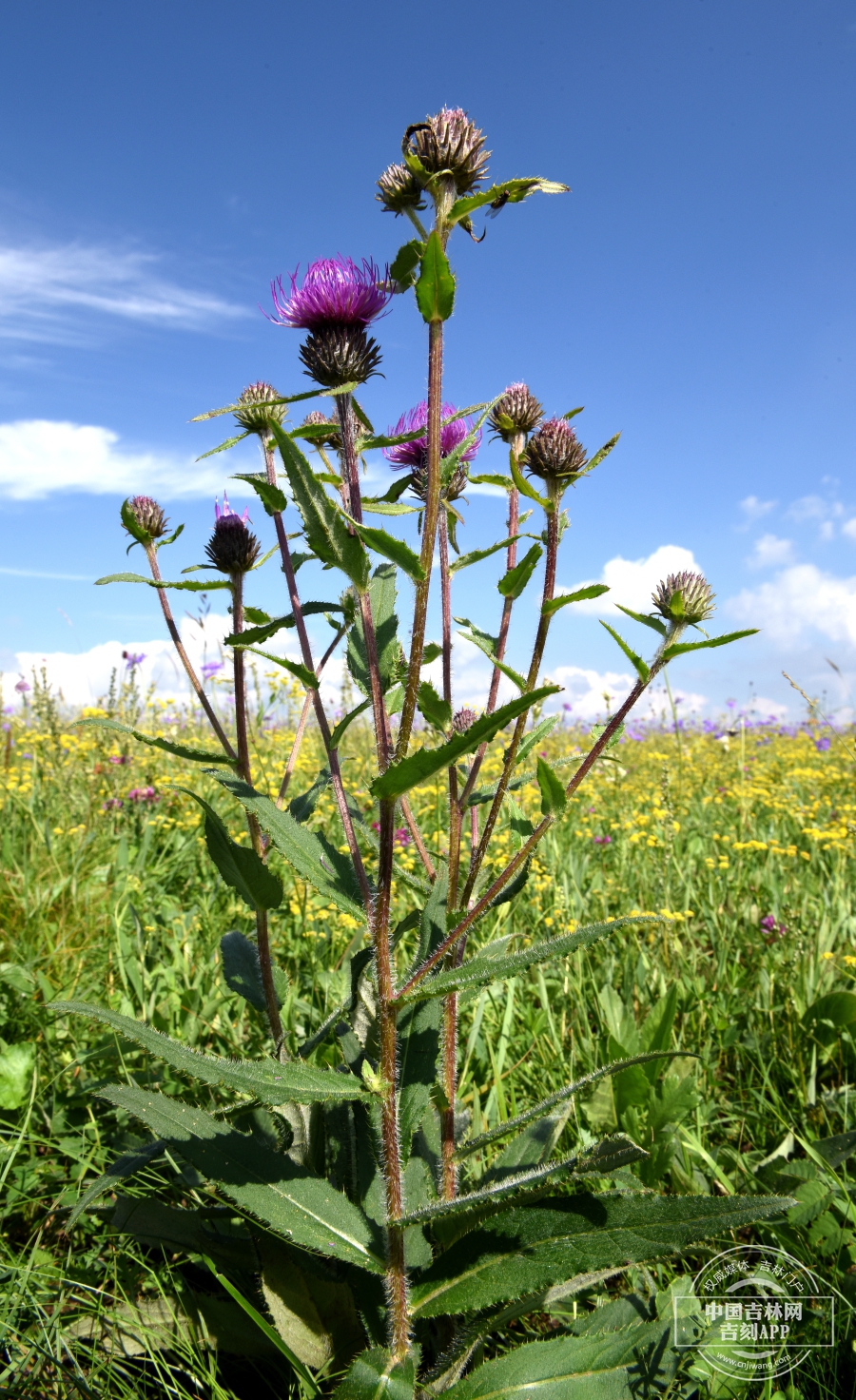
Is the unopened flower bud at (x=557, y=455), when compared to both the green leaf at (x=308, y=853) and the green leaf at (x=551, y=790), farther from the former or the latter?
the green leaf at (x=308, y=853)

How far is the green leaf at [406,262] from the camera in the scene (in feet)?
4.12

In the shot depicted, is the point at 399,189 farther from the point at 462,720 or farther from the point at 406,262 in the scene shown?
the point at 462,720

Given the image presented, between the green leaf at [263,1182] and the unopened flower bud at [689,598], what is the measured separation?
49.0 inches

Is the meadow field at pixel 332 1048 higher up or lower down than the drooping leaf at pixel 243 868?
lower down

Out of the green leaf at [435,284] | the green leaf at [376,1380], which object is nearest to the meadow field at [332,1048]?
the green leaf at [376,1380]

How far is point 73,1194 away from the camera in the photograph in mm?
1910

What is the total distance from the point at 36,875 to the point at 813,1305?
3.05m

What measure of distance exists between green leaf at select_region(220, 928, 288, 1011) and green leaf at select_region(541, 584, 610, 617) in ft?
3.44

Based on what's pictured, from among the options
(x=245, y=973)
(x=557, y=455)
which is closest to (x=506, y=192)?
(x=557, y=455)

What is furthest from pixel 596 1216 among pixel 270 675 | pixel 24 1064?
pixel 270 675

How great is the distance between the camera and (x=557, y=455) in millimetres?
1565

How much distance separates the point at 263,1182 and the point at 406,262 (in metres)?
1.57

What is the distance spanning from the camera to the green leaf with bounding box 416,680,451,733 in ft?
4.04

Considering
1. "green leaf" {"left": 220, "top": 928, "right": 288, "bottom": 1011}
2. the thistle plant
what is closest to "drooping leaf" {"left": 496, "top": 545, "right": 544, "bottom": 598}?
the thistle plant
